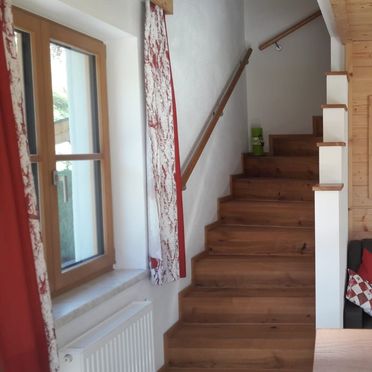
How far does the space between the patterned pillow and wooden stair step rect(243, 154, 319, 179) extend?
147 centimetres

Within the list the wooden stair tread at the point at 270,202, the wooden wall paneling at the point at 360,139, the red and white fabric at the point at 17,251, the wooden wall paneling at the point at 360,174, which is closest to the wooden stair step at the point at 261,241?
the wooden stair tread at the point at 270,202

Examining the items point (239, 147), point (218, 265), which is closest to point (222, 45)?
point (239, 147)

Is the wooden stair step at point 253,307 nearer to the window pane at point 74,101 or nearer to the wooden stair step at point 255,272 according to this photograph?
the wooden stair step at point 255,272

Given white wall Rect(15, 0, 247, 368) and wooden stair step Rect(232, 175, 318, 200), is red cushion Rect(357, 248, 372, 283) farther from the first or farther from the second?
white wall Rect(15, 0, 247, 368)

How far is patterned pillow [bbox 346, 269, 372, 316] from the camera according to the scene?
3.56 meters

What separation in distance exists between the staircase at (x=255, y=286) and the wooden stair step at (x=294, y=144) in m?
0.27

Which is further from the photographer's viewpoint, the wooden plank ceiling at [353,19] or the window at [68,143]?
the wooden plank ceiling at [353,19]

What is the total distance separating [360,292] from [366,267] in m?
0.28

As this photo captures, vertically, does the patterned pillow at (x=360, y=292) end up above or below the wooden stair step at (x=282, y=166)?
below

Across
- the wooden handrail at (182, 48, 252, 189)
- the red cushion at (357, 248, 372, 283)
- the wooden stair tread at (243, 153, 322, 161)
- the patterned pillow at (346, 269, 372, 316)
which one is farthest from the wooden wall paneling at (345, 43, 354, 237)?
the wooden handrail at (182, 48, 252, 189)

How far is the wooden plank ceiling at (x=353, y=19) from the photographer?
312 centimetres

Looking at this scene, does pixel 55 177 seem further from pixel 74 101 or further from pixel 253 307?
pixel 253 307

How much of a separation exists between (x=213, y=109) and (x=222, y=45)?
64 cm

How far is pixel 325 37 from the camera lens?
556cm
